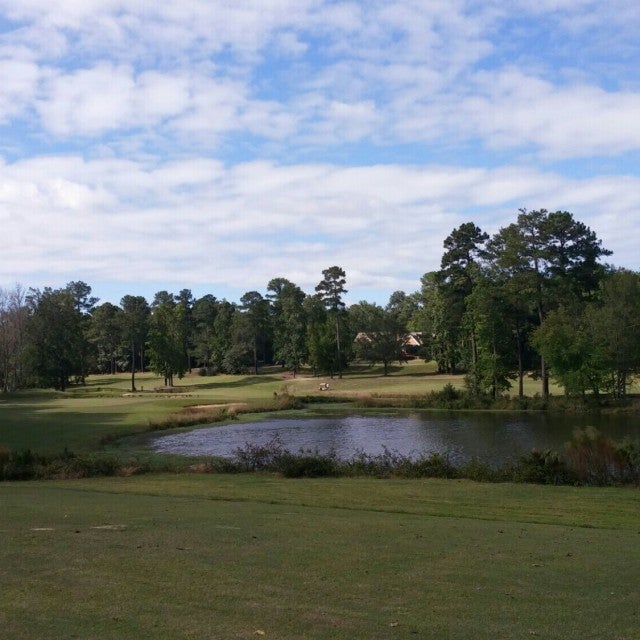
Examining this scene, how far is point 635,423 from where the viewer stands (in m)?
45.3

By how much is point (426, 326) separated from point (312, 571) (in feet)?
339

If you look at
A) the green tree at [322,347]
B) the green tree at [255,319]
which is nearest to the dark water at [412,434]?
the green tree at [322,347]

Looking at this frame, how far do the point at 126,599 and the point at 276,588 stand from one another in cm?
154

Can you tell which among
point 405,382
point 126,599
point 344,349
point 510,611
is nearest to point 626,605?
point 510,611

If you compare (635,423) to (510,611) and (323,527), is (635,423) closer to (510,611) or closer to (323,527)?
(323,527)

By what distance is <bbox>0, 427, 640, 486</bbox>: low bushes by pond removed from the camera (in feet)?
68.7

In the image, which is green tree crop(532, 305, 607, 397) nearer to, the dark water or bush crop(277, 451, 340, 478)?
the dark water

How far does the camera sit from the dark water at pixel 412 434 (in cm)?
3359

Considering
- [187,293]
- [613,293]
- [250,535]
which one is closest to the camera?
[250,535]

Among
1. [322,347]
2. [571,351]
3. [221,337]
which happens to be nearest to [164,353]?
[322,347]

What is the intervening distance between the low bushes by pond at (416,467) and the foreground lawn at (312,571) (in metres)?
5.99

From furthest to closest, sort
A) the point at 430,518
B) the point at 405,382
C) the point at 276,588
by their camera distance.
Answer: the point at 405,382 → the point at 430,518 → the point at 276,588

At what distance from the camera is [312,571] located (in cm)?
823

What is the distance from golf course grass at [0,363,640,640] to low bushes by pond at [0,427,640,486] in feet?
11.7
